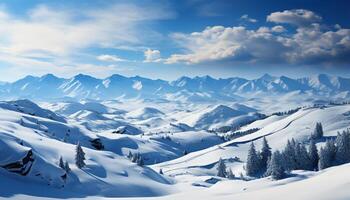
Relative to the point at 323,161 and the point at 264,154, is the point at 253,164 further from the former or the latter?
the point at 323,161

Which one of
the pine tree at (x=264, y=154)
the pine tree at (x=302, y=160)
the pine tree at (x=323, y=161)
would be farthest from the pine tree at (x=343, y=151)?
the pine tree at (x=264, y=154)

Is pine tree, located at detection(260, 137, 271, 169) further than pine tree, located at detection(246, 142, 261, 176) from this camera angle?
No

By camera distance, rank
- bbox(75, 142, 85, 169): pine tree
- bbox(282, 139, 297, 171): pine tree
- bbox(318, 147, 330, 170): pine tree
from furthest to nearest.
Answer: bbox(282, 139, 297, 171): pine tree, bbox(318, 147, 330, 170): pine tree, bbox(75, 142, 85, 169): pine tree

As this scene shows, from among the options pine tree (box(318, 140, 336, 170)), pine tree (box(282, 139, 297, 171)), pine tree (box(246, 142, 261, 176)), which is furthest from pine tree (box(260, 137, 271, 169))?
pine tree (box(318, 140, 336, 170))

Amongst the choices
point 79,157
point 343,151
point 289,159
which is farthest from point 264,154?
point 79,157

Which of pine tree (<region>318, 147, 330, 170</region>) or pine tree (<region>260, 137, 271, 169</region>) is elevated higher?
pine tree (<region>260, 137, 271, 169</region>)

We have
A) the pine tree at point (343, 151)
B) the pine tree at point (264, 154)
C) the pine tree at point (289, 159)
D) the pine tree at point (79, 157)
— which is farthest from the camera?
the pine tree at point (264, 154)

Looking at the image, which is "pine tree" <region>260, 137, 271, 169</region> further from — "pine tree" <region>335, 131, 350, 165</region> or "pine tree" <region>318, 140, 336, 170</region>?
"pine tree" <region>335, 131, 350, 165</region>

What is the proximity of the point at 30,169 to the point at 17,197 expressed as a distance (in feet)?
60.8

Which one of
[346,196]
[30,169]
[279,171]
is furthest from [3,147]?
[346,196]

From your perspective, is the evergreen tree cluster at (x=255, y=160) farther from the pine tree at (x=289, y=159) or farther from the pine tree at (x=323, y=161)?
the pine tree at (x=323, y=161)

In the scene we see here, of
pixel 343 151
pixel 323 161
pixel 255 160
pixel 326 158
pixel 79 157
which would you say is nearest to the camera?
pixel 79 157

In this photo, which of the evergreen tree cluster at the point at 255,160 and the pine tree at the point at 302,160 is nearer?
the pine tree at the point at 302,160

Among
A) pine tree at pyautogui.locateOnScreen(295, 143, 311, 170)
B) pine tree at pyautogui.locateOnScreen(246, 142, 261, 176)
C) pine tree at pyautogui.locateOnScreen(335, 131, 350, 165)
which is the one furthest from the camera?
pine tree at pyautogui.locateOnScreen(246, 142, 261, 176)
